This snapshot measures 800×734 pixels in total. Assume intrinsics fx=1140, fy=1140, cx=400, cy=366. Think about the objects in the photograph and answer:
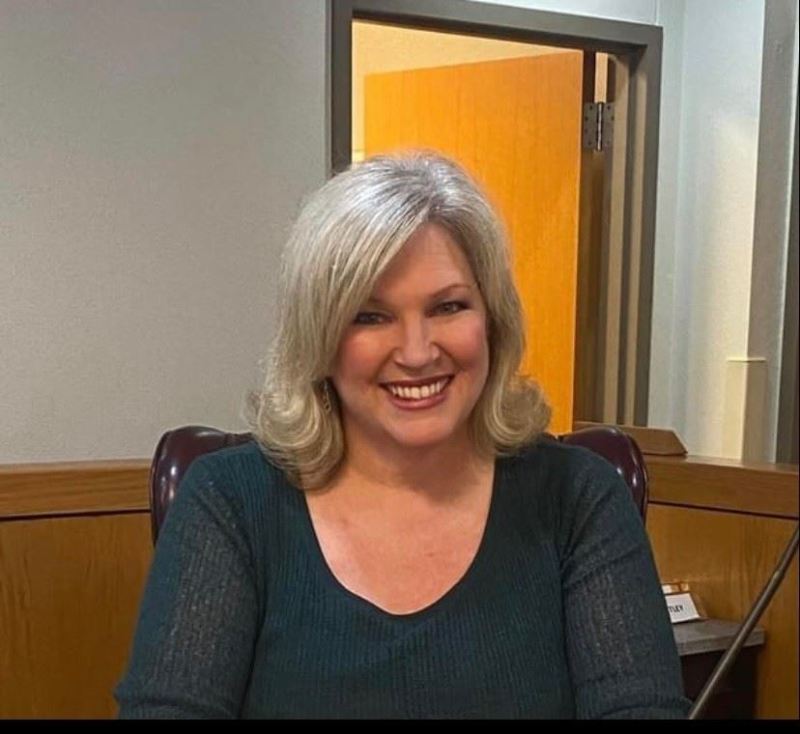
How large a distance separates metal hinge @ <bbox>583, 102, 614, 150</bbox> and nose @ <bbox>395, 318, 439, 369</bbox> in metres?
1.69

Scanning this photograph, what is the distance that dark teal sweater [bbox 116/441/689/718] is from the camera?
79 cm

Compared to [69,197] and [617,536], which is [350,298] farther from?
[69,197]

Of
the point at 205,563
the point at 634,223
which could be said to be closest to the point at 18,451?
the point at 205,563

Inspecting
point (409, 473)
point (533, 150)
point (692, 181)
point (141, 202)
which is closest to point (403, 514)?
point (409, 473)

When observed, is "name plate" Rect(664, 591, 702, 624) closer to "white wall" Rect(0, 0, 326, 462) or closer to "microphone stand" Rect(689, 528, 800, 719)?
"white wall" Rect(0, 0, 326, 462)

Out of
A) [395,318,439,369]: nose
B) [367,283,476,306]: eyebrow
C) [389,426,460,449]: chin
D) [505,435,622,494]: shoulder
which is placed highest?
[367,283,476,306]: eyebrow

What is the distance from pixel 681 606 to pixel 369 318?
31.4 inches

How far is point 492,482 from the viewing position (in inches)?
37.5

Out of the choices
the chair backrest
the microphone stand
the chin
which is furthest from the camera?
the chair backrest

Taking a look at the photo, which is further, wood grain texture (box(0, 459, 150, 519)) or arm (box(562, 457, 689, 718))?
wood grain texture (box(0, 459, 150, 519))

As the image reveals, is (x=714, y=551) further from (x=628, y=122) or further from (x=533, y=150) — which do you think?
(x=533, y=150)

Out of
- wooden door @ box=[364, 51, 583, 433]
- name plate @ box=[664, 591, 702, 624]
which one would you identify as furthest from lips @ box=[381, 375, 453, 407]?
wooden door @ box=[364, 51, 583, 433]

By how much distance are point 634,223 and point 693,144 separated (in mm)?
199

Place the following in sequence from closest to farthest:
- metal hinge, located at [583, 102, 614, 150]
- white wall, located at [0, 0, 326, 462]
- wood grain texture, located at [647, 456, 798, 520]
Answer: wood grain texture, located at [647, 456, 798, 520] → white wall, located at [0, 0, 326, 462] → metal hinge, located at [583, 102, 614, 150]
